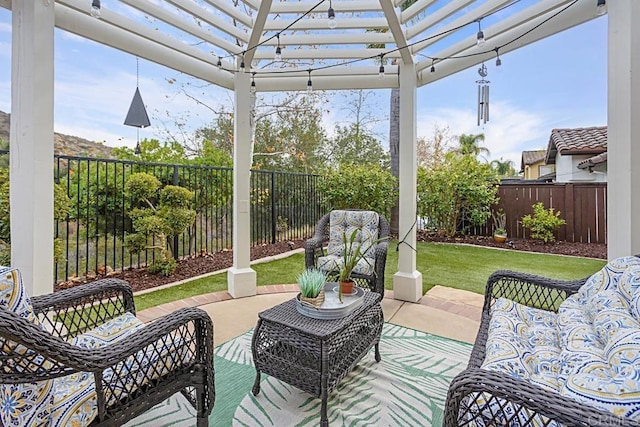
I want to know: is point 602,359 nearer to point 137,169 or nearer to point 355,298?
point 355,298

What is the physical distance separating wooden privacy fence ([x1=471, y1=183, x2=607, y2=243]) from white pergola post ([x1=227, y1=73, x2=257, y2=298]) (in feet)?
19.8

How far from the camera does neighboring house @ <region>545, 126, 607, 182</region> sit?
7.66 m

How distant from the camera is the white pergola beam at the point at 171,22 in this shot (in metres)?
2.88

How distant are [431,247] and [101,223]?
18.9ft

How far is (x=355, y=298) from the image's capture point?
2.32 m

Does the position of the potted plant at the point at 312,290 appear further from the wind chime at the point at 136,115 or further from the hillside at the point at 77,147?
the hillside at the point at 77,147

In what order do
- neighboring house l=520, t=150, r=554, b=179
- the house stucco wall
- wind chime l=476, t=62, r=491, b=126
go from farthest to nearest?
neighboring house l=520, t=150, r=554, b=179
the house stucco wall
wind chime l=476, t=62, r=491, b=126

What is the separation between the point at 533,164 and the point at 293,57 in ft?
57.1

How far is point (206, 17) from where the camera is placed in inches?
127

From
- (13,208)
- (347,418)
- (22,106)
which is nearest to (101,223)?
(13,208)

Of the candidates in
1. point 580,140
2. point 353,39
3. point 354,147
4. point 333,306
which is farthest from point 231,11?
point 580,140

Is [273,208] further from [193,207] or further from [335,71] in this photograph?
[335,71]

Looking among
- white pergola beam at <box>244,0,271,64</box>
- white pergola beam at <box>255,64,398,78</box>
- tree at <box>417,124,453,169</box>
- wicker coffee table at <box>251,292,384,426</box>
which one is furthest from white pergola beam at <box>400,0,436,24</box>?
tree at <box>417,124,453,169</box>

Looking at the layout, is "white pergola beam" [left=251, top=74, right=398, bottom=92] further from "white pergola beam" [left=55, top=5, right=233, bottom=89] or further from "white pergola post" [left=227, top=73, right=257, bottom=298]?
"white pergola beam" [left=55, top=5, right=233, bottom=89]
